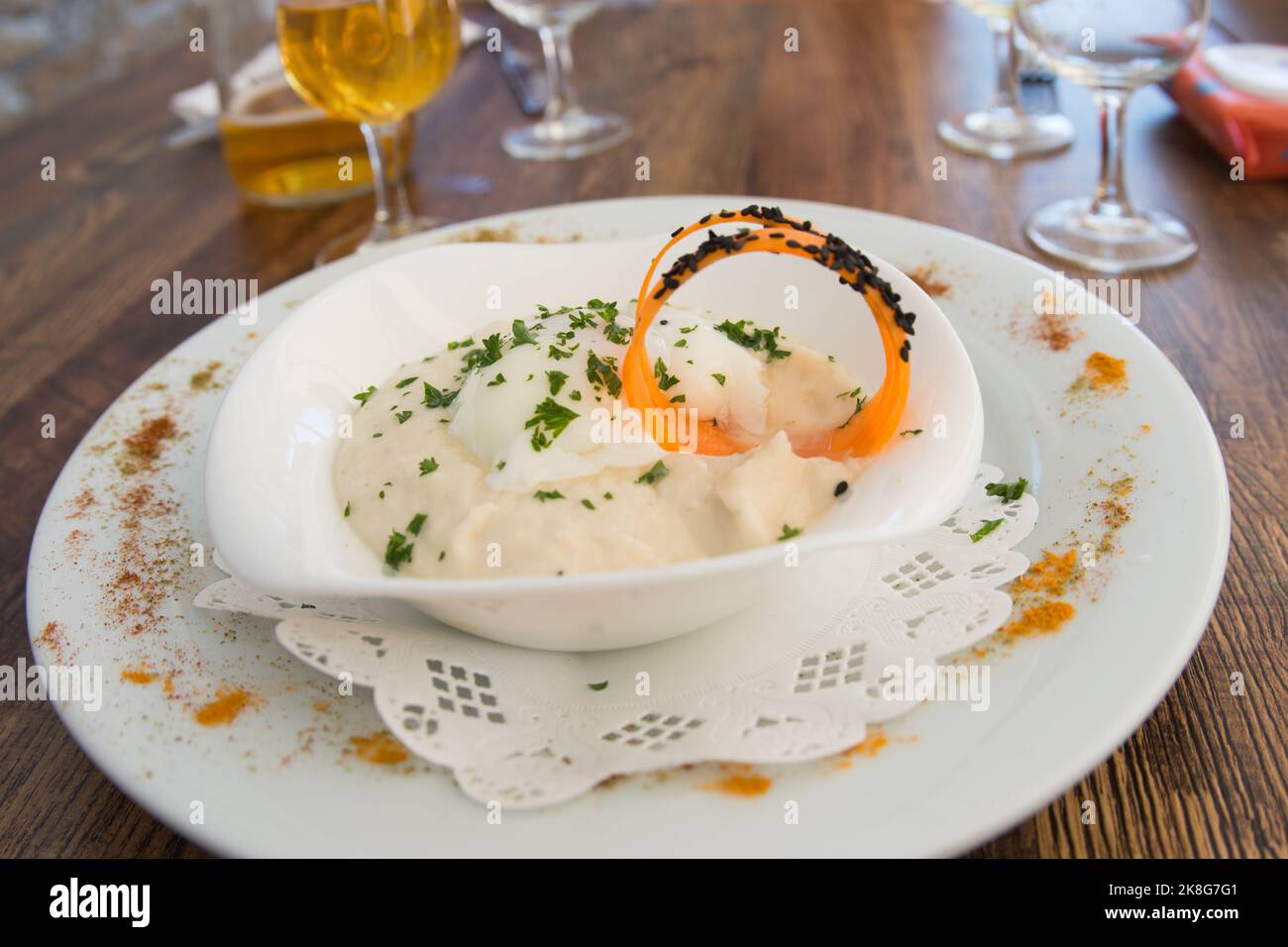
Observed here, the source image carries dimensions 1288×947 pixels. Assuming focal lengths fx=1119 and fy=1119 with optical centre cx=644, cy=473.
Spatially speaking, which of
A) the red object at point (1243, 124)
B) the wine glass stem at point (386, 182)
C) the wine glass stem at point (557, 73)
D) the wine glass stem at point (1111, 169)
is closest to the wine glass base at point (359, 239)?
the wine glass stem at point (386, 182)

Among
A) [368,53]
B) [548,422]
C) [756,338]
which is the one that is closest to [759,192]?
[368,53]

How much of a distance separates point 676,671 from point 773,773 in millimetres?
159

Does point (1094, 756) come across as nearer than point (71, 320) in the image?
Yes

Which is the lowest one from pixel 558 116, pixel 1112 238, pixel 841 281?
pixel 1112 238

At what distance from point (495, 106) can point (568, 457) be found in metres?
1.83

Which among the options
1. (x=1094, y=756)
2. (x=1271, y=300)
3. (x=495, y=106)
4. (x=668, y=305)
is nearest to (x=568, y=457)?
(x=668, y=305)

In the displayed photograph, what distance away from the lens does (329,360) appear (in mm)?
1270

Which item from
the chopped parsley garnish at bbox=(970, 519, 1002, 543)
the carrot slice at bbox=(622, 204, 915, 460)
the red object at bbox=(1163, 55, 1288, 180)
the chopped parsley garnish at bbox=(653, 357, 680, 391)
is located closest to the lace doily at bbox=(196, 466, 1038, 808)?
the chopped parsley garnish at bbox=(970, 519, 1002, 543)

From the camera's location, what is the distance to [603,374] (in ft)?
3.75

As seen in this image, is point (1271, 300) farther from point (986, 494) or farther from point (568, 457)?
point (568, 457)

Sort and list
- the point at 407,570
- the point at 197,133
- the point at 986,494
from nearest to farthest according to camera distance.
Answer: the point at 407,570
the point at 986,494
the point at 197,133

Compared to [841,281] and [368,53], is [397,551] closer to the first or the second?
[841,281]

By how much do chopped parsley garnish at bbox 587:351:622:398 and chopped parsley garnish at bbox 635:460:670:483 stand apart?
0.36 feet

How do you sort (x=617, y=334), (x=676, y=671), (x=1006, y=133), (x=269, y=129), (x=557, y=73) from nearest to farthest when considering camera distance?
(x=676, y=671), (x=617, y=334), (x=269, y=129), (x=1006, y=133), (x=557, y=73)
